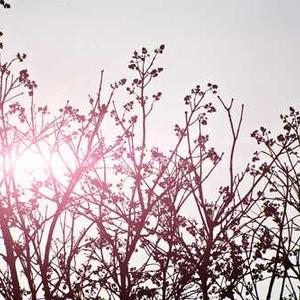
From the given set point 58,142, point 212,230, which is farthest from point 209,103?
point 58,142

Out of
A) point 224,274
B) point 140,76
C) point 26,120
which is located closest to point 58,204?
point 26,120

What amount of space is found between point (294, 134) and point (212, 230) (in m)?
2.94

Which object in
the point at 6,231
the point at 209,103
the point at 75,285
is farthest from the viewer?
the point at 75,285

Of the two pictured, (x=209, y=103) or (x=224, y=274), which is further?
(x=224, y=274)

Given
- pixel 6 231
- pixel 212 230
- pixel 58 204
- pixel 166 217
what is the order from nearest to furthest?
1. pixel 6 231
2. pixel 58 204
3. pixel 212 230
4. pixel 166 217

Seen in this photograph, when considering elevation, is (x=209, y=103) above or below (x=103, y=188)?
above

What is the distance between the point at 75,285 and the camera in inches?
315

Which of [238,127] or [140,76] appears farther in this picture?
[140,76]

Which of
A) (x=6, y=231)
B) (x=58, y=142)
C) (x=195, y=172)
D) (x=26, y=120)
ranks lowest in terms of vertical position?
(x=6, y=231)

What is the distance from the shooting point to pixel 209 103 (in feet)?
24.6

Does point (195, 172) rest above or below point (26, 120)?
below

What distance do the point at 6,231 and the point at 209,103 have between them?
431 centimetres

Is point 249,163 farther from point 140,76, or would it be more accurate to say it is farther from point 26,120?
point 26,120

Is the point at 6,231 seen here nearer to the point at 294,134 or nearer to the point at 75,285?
the point at 75,285
